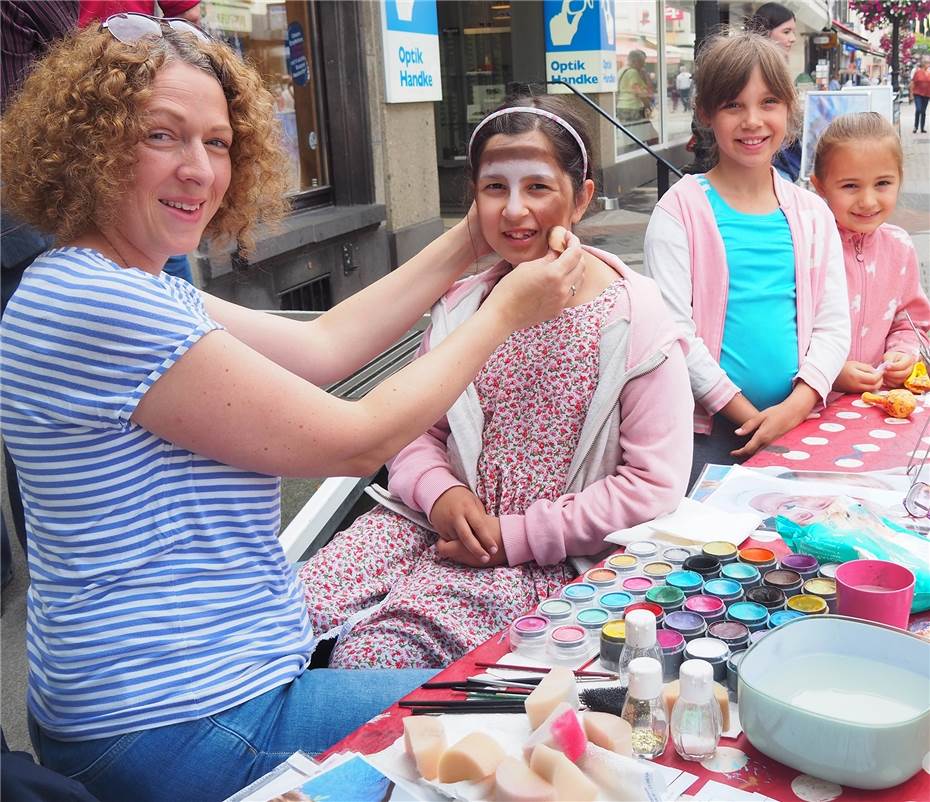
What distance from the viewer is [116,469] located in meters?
1.41

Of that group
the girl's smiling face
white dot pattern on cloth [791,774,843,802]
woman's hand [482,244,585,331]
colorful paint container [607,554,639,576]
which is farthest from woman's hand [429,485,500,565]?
white dot pattern on cloth [791,774,843,802]

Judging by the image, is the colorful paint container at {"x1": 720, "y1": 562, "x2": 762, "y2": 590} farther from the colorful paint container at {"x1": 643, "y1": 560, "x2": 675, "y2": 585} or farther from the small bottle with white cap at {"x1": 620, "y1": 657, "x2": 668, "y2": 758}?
the small bottle with white cap at {"x1": 620, "y1": 657, "x2": 668, "y2": 758}

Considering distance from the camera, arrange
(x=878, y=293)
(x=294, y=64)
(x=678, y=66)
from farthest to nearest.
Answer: (x=678, y=66) → (x=294, y=64) → (x=878, y=293)

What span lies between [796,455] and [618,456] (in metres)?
0.53

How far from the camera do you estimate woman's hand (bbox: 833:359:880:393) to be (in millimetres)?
2850

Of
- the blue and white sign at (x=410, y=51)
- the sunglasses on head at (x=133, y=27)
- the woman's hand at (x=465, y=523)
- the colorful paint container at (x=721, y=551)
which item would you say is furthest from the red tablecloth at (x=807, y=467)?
the blue and white sign at (x=410, y=51)

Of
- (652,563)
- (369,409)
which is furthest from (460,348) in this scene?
(652,563)

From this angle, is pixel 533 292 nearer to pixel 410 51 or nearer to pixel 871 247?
pixel 871 247

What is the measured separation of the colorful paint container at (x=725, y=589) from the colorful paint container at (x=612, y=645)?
0.60 feet

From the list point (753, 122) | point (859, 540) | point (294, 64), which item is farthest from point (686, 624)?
point (294, 64)

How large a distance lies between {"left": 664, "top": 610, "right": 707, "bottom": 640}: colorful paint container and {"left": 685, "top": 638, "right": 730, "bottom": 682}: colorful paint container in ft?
0.11

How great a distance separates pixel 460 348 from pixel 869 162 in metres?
1.88

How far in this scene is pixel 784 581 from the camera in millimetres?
1510

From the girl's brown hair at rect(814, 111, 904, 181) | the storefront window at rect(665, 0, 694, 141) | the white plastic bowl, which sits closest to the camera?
the white plastic bowl
